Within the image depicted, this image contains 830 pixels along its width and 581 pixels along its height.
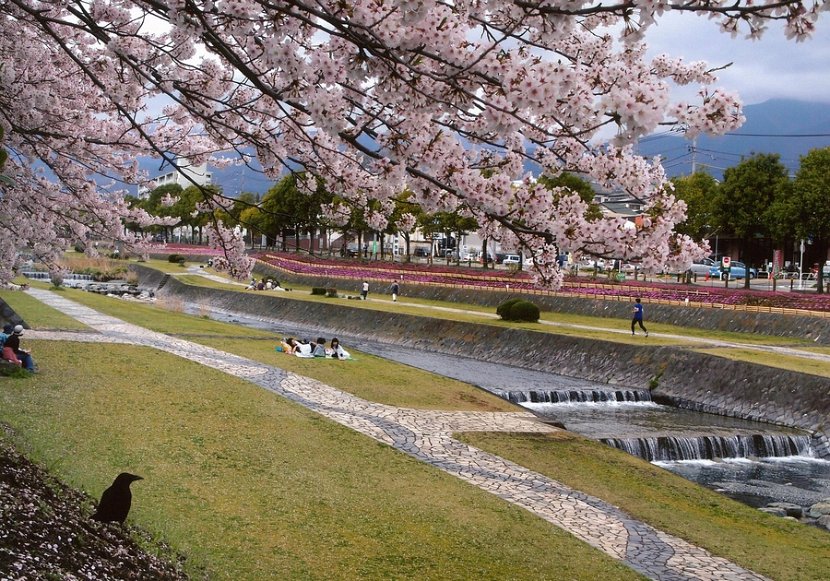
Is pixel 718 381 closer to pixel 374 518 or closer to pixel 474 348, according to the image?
pixel 474 348

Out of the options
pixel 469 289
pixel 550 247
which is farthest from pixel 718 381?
pixel 469 289

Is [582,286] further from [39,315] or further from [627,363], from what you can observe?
[39,315]

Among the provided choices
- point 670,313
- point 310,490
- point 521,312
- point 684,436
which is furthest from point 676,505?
point 670,313

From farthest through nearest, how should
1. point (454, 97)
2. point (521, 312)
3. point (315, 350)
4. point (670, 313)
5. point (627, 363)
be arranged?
point (670, 313), point (521, 312), point (627, 363), point (315, 350), point (454, 97)

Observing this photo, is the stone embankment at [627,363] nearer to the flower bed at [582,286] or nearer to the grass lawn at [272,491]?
the flower bed at [582,286]

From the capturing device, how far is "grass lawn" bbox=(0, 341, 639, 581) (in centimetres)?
1021

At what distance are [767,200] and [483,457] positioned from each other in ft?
155

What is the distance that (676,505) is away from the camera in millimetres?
14828

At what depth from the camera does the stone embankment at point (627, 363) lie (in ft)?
79.4

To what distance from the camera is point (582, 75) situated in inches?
290

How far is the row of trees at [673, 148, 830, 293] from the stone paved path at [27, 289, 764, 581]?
35498 millimetres

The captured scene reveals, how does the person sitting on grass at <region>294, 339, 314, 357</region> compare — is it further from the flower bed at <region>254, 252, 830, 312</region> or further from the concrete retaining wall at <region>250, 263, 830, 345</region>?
the concrete retaining wall at <region>250, 263, 830, 345</region>

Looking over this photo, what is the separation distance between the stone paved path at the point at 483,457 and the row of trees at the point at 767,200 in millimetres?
35498

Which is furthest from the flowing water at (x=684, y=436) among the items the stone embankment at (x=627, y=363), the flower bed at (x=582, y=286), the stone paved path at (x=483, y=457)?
the flower bed at (x=582, y=286)
